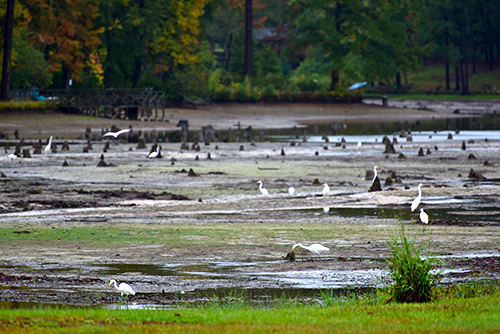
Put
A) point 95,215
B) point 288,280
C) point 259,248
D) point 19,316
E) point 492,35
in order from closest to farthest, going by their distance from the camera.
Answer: point 19,316, point 288,280, point 259,248, point 95,215, point 492,35

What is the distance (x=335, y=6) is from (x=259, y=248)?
259ft

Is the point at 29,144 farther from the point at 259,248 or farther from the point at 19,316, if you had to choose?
the point at 19,316

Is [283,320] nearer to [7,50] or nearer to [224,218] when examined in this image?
[224,218]

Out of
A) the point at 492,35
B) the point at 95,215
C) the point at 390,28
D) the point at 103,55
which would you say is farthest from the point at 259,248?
the point at 492,35

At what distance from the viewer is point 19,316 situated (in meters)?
8.60

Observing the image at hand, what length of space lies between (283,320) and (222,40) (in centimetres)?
11232

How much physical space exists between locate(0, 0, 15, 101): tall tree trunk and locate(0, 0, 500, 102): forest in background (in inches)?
90.3

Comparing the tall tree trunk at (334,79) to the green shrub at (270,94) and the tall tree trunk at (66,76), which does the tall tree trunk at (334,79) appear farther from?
the tall tree trunk at (66,76)

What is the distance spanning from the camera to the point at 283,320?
27.6 feet

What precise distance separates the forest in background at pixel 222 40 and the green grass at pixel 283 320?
169ft

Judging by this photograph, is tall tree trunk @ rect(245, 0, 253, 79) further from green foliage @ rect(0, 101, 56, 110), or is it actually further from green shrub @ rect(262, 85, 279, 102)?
green foliage @ rect(0, 101, 56, 110)

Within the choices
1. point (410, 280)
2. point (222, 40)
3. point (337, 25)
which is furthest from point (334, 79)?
point (410, 280)

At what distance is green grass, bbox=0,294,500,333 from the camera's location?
26.1 feet

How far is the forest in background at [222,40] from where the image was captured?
63.7 meters
